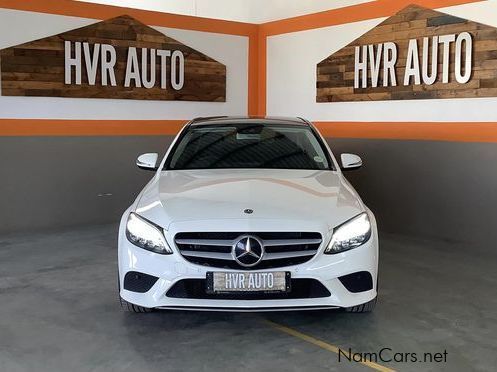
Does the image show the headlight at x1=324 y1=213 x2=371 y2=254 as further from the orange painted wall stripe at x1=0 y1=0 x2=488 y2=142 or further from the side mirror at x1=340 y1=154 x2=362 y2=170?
the orange painted wall stripe at x1=0 y1=0 x2=488 y2=142

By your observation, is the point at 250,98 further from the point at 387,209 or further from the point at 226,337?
the point at 226,337

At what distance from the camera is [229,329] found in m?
3.56

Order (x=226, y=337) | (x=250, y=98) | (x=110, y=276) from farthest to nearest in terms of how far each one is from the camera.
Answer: (x=250, y=98)
(x=110, y=276)
(x=226, y=337)

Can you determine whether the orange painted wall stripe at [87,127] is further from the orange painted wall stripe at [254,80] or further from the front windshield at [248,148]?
the front windshield at [248,148]

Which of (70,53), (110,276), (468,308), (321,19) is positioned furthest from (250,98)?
(468,308)

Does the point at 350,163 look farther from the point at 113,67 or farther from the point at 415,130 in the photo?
the point at 113,67

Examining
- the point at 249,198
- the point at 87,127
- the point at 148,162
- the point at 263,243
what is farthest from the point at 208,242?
the point at 87,127

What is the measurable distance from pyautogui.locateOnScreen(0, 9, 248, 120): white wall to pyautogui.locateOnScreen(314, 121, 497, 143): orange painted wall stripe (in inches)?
56.2

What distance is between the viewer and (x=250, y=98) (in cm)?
860

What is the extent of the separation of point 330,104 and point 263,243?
4726 mm

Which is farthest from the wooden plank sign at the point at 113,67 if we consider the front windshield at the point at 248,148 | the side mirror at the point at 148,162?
the front windshield at the point at 248,148

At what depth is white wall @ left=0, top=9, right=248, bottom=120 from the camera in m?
6.61

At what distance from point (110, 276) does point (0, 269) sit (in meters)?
1.04

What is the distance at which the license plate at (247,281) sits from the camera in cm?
311
